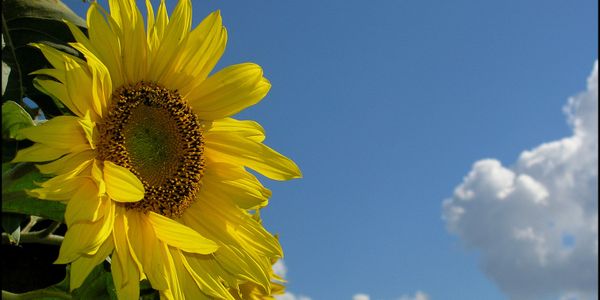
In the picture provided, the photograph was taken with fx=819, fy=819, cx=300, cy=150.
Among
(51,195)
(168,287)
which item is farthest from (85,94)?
(168,287)

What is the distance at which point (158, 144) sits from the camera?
6.33 ft

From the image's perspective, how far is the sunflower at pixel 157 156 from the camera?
157 centimetres

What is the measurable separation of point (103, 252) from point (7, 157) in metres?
0.27

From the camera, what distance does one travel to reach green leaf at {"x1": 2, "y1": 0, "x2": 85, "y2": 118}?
180 cm

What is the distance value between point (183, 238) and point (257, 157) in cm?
32

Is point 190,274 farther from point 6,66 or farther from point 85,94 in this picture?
point 6,66

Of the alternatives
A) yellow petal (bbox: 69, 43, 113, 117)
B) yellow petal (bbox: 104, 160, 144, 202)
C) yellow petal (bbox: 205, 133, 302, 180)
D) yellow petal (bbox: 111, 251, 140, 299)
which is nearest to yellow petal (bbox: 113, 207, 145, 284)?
yellow petal (bbox: 111, 251, 140, 299)

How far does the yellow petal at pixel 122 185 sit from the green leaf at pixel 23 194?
0.12 metres

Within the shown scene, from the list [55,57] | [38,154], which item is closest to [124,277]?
[38,154]

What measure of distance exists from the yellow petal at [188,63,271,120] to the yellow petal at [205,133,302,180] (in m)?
0.07

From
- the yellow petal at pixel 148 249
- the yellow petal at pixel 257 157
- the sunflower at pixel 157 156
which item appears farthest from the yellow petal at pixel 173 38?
the yellow petal at pixel 148 249

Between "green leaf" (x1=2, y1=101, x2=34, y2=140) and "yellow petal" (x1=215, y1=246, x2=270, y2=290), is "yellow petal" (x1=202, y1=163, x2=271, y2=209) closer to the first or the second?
"yellow petal" (x1=215, y1=246, x2=270, y2=290)

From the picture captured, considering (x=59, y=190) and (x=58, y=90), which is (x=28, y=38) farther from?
(x=59, y=190)

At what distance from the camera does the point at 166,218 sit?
70.5 inches
